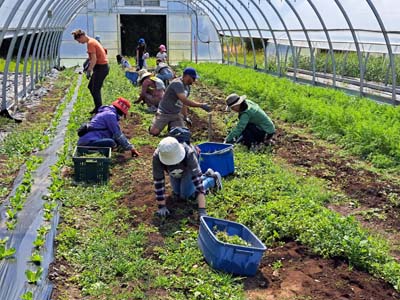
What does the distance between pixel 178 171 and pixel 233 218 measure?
2.53ft

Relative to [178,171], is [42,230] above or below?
below

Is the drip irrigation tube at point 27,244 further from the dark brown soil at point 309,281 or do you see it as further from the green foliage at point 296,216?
the green foliage at point 296,216

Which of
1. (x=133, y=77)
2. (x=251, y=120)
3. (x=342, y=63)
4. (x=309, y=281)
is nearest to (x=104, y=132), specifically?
(x=251, y=120)

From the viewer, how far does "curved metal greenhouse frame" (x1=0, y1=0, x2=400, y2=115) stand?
472 inches

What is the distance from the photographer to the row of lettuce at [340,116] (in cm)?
783

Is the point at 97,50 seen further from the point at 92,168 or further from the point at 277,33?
the point at 277,33

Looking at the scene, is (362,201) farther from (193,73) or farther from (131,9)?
(131,9)

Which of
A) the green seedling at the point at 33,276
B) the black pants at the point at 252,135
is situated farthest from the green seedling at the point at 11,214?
the black pants at the point at 252,135

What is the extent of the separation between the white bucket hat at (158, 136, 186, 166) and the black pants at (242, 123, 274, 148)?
3.10 metres

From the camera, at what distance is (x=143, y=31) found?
3073cm

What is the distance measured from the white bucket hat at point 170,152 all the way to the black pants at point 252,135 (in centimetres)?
310

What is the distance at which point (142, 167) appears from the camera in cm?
699

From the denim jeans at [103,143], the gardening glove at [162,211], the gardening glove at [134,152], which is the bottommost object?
the gardening glove at [162,211]

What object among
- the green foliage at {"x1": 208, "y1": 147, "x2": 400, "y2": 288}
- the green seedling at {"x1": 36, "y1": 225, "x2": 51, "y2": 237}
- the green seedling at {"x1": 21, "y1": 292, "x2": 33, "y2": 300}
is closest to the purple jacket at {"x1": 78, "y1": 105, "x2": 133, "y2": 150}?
the green foliage at {"x1": 208, "y1": 147, "x2": 400, "y2": 288}
